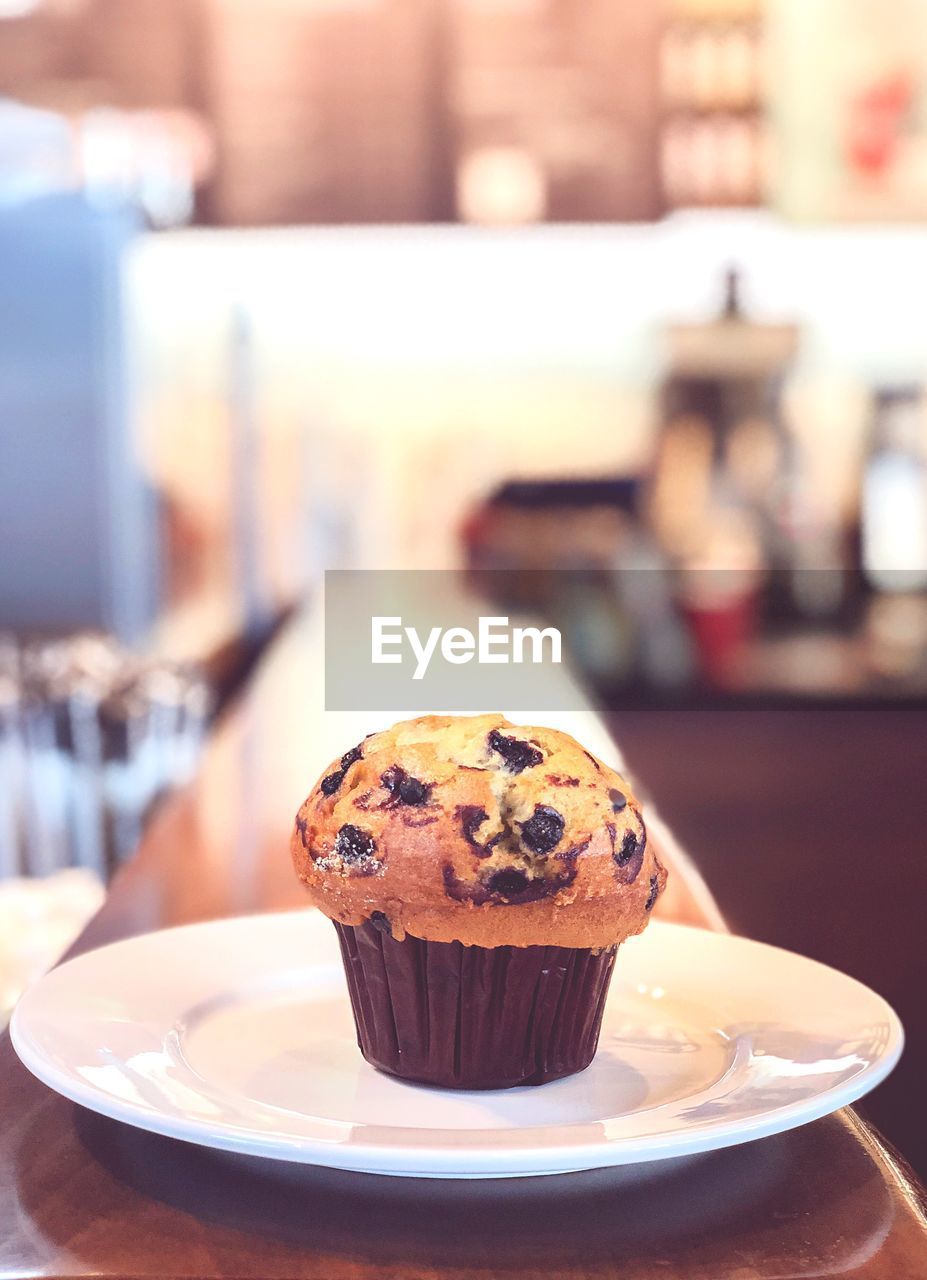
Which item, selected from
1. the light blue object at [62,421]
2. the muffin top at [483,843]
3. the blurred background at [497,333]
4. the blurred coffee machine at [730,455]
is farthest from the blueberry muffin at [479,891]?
the blurred coffee machine at [730,455]

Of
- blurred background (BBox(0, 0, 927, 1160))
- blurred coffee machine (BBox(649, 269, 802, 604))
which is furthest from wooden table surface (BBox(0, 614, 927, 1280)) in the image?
blurred coffee machine (BBox(649, 269, 802, 604))

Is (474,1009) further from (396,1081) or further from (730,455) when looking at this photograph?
(730,455)

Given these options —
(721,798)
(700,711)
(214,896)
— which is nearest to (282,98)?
(700,711)

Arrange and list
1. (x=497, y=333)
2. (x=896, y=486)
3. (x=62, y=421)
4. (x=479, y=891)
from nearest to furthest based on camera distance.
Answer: (x=479, y=891), (x=62, y=421), (x=896, y=486), (x=497, y=333)

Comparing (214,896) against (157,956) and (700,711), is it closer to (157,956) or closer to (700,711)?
(157,956)

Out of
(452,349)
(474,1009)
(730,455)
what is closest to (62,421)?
(452,349)

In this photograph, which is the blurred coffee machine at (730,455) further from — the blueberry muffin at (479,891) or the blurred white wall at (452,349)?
the blueberry muffin at (479,891)

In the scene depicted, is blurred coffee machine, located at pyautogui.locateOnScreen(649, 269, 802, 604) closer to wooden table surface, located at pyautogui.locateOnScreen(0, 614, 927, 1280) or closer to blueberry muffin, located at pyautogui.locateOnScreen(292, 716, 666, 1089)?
blueberry muffin, located at pyautogui.locateOnScreen(292, 716, 666, 1089)

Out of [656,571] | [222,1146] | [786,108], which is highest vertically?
[786,108]
